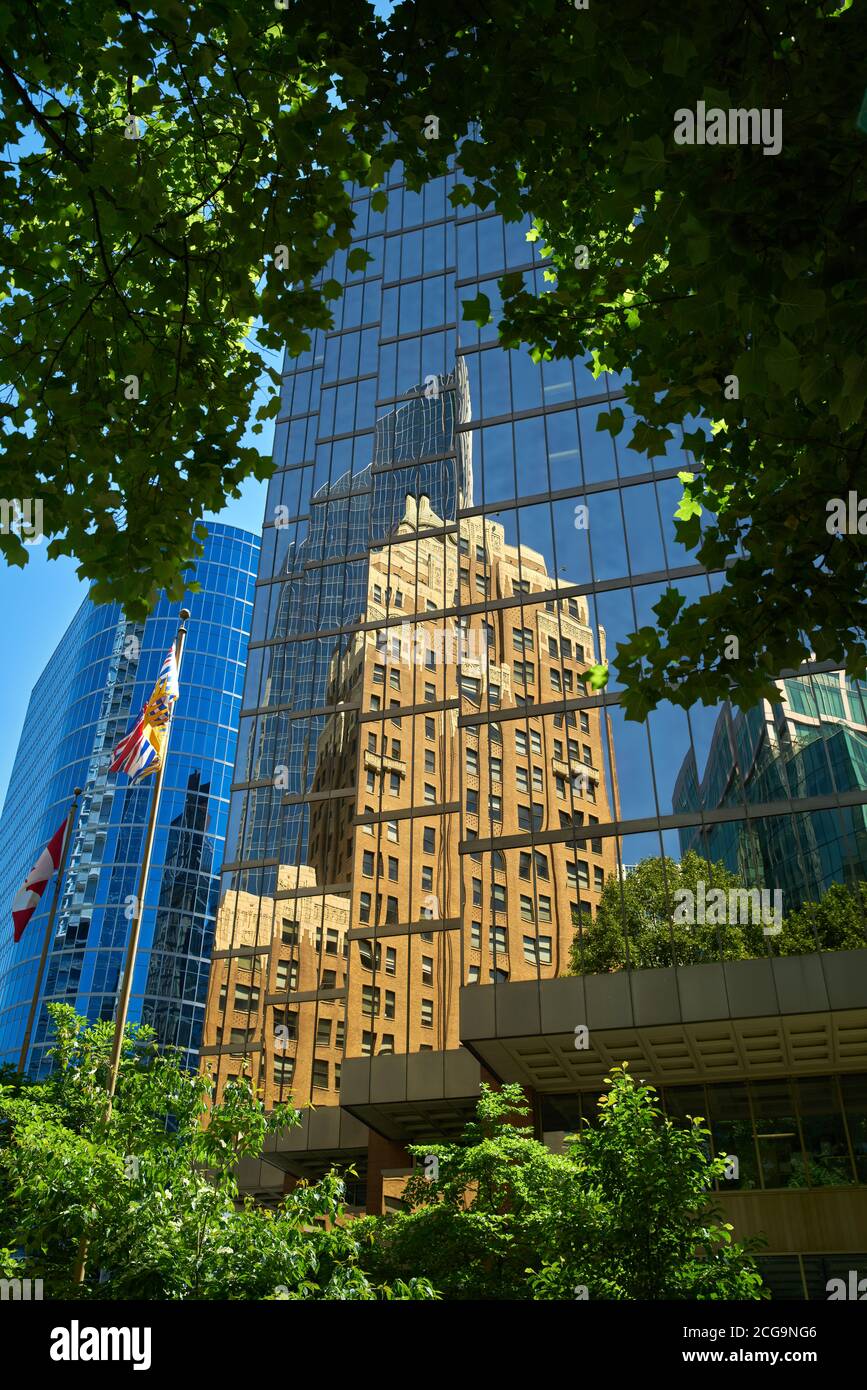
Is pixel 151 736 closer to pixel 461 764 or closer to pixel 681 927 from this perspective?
pixel 461 764

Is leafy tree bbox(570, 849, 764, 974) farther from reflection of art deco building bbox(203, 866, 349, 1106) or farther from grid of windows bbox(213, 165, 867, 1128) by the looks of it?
reflection of art deco building bbox(203, 866, 349, 1106)

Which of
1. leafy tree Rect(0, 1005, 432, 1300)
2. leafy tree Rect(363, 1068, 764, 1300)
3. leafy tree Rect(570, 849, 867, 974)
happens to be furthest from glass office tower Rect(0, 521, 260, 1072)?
leafy tree Rect(363, 1068, 764, 1300)

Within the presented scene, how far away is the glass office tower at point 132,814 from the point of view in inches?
3826

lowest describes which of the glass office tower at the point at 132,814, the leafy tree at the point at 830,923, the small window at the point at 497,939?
the leafy tree at the point at 830,923

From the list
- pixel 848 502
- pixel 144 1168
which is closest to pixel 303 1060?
pixel 144 1168

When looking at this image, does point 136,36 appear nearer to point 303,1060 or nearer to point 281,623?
point 303,1060

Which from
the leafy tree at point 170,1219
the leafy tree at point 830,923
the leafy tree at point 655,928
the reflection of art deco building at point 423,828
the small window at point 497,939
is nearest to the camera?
the leafy tree at point 170,1219

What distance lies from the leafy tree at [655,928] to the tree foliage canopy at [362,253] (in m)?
17.2

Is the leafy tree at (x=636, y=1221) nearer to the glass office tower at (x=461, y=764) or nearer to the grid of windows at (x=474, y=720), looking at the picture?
the glass office tower at (x=461, y=764)

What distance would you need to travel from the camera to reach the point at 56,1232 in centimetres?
1251

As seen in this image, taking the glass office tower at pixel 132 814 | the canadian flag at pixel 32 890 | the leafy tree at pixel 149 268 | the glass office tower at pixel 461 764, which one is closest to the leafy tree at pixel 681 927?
the glass office tower at pixel 461 764

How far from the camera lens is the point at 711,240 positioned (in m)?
5.94
